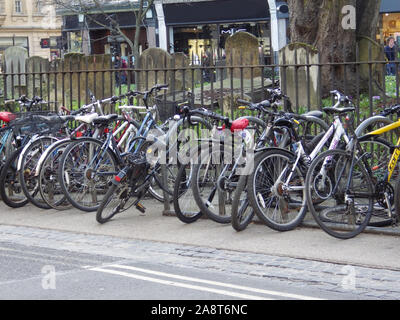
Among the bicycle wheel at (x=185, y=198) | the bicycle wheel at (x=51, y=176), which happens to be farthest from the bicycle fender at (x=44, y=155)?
the bicycle wheel at (x=185, y=198)

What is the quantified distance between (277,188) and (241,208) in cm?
42

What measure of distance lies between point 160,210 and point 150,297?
13.1ft

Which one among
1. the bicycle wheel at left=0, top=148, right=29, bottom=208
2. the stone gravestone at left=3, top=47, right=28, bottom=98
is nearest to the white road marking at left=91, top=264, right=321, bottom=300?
the bicycle wheel at left=0, top=148, right=29, bottom=208

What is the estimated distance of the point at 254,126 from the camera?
9227 mm

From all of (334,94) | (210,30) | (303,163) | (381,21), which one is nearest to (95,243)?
(303,163)

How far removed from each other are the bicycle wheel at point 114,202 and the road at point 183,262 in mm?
123

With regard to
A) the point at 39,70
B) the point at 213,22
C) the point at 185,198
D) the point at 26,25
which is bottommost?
the point at 185,198

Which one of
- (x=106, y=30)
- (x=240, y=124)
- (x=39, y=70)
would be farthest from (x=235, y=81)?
(x=106, y=30)

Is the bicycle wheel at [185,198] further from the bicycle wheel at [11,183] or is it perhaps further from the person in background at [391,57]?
the person in background at [391,57]

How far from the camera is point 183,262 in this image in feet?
25.0

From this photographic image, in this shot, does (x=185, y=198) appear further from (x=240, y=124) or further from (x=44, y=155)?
(x=44, y=155)

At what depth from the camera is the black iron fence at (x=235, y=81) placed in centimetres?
961

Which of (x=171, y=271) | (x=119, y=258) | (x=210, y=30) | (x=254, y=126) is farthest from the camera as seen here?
(x=210, y=30)
